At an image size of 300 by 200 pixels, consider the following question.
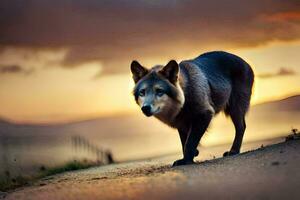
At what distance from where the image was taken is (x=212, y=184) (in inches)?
303

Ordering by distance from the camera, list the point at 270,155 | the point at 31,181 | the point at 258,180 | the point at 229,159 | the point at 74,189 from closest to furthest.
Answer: the point at 258,180 → the point at 74,189 → the point at 270,155 → the point at 229,159 → the point at 31,181

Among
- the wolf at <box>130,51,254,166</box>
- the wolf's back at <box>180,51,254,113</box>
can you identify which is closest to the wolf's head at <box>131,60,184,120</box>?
the wolf at <box>130,51,254,166</box>

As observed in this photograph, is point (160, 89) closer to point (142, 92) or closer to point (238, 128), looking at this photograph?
point (142, 92)

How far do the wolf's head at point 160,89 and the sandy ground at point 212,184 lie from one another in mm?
1422

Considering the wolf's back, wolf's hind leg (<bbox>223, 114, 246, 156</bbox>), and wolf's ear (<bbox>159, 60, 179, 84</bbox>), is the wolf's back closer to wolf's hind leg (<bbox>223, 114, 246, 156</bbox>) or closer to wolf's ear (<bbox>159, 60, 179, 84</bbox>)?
wolf's hind leg (<bbox>223, 114, 246, 156</bbox>)

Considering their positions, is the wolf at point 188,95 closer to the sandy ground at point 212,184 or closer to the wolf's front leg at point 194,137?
the wolf's front leg at point 194,137

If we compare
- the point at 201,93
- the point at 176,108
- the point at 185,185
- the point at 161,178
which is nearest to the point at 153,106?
the point at 176,108

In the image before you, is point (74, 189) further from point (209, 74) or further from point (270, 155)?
point (209, 74)

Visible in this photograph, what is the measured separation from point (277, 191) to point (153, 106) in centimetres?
396

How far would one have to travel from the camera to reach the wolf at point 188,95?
10.9 m

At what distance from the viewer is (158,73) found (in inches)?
436

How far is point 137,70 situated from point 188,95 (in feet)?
3.56

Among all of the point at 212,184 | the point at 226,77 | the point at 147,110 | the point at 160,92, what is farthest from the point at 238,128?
the point at 212,184

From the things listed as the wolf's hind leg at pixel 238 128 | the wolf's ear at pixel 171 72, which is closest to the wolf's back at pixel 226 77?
the wolf's hind leg at pixel 238 128
